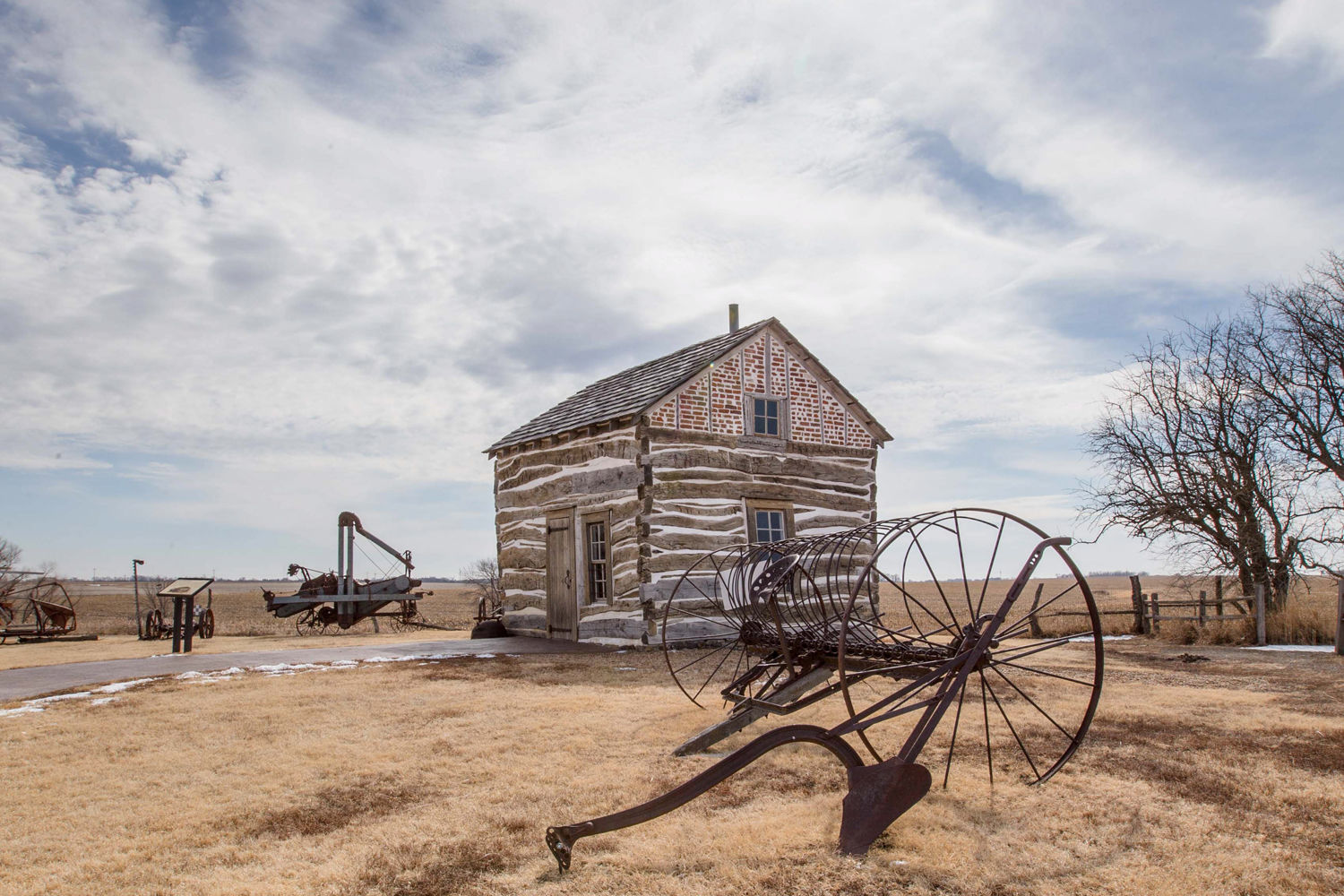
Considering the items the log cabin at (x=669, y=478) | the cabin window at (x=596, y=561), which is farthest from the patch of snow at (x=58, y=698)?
the cabin window at (x=596, y=561)

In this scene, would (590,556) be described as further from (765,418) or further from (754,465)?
(765,418)

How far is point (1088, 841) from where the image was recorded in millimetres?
4789

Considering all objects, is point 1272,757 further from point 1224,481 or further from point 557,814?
point 1224,481

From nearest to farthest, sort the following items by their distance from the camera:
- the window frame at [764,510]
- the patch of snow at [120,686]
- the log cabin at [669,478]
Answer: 1. the patch of snow at [120,686]
2. the log cabin at [669,478]
3. the window frame at [764,510]

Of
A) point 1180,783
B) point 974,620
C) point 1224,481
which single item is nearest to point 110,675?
point 974,620

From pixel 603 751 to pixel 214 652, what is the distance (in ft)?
36.6

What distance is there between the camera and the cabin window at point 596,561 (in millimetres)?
15805

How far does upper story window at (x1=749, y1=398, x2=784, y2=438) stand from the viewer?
53.9 feet

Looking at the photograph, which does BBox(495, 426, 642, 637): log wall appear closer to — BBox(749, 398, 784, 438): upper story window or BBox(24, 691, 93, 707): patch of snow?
BBox(749, 398, 784, 438): upper story window

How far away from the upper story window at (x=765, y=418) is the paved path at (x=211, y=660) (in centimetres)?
504

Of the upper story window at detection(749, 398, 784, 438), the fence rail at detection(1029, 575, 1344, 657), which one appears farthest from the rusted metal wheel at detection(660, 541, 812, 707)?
the fence rail at detection(1029, 575, 1344, 657)

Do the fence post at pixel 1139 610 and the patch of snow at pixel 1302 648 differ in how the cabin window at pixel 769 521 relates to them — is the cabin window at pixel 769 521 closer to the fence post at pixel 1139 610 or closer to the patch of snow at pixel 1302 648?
the fence post at pixel 1139 610

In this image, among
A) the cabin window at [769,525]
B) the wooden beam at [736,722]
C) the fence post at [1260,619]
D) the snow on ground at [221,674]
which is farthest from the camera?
the fence post at [1260,619]

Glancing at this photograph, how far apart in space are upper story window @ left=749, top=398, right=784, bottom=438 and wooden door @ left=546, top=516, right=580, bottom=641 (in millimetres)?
3984
